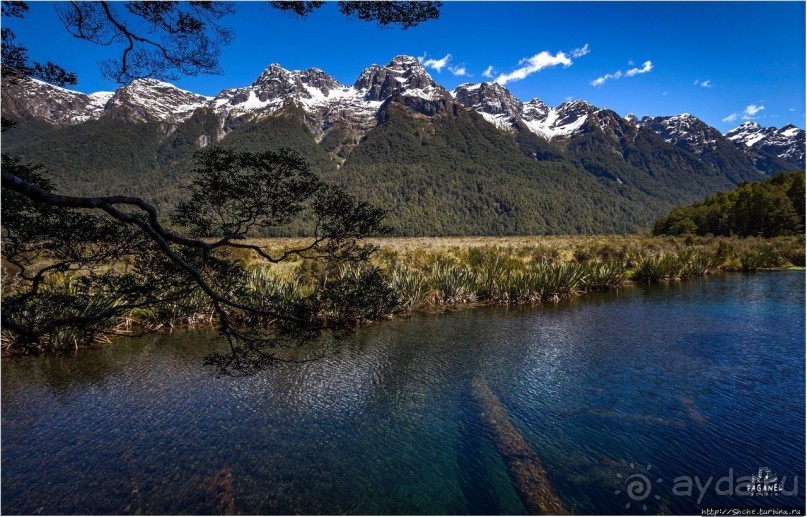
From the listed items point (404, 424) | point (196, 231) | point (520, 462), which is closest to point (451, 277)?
point (404, 424)

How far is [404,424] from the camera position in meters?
10.2

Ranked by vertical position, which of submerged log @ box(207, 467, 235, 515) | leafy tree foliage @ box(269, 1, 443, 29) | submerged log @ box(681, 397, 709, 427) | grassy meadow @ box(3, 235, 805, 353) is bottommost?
submerged log @ box(207, 467, 235, 515)

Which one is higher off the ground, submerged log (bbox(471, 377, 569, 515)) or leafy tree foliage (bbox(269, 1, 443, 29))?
leafy tree foliage (bbox(269, 1, 443, 29))

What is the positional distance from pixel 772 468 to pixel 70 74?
49.4 ft

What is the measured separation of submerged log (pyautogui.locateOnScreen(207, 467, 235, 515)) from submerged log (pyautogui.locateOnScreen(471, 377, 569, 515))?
5.31 metres

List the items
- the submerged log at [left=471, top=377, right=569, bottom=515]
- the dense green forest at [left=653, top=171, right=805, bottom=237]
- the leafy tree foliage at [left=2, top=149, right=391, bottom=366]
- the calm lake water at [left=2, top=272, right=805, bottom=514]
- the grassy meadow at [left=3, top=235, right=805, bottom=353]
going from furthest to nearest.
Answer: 1. the dense green forest at [left=653, top=171, right=805, bottom=237]
2. the grassy meadow at [left=3, top=235, right=805, bottom=353]
3. the calm lake water at [left=2, top=272, right=805, bottom=514]
4. the submerged log at [left=471, top=377, right=569, bottom=515]
5. the leafy tree foliage at [left=2, top=149, right=391, bottom=366]

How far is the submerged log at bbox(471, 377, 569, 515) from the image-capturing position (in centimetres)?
718

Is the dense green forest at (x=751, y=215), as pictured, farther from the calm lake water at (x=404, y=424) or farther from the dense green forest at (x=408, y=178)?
the dense green forest at (x=408, y=178)

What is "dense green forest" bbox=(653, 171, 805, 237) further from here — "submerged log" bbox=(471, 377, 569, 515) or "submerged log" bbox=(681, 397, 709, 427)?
"submerged log" bbox=(471, 377, 569, 515)

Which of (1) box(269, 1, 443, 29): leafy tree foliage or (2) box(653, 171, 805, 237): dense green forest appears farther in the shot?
(2) box(653, 171, 805, 237): dense green forest

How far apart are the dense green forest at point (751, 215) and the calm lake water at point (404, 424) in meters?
44.5

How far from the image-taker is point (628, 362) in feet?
45.6

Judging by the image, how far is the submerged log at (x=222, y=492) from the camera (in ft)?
24.2

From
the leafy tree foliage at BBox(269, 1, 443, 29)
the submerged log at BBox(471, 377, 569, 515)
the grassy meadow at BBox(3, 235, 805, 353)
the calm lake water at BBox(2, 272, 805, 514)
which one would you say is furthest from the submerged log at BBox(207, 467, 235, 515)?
the leafy tree foliage at BBox(269, 1, 443, 29)
